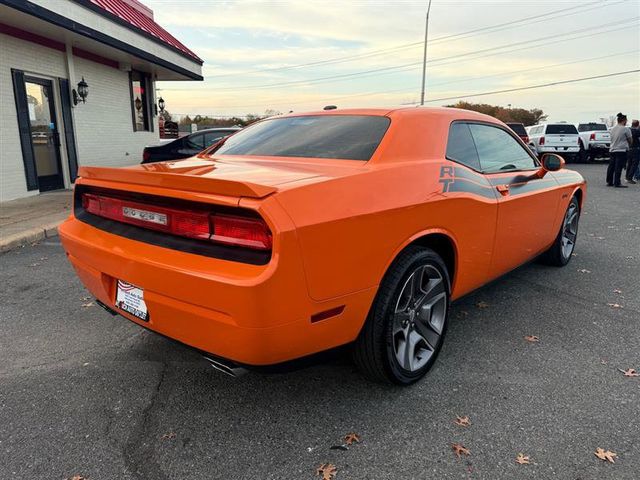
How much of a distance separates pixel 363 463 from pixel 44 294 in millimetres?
3309

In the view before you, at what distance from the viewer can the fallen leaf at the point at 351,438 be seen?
2.21m

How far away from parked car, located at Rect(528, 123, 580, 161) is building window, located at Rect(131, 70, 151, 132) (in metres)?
14.6

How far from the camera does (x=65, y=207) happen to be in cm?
773

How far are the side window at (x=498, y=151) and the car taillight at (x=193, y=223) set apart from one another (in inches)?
77.1

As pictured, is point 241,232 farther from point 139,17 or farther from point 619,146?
point 139,17

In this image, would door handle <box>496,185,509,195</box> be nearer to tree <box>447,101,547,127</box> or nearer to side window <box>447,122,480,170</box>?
side window <box>447,122,480,170</box>

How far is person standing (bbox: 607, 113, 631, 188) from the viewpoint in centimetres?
1144

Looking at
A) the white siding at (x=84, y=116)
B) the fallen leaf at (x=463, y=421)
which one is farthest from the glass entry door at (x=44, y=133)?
the fallen leaf at (x=463, y=421)

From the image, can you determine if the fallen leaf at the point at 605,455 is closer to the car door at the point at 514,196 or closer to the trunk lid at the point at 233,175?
the car door at the point at 514,196

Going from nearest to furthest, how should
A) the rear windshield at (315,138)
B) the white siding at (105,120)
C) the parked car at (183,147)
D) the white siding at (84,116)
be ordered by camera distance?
the rear windshield at (315,138), the white siding at (84,116), the parked car at (183,147), the white siding at (105,120)

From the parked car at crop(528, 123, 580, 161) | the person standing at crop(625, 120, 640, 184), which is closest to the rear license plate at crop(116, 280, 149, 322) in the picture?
the person standing at crop(625, 120, 640, 184)

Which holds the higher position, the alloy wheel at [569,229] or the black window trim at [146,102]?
the black window trim at [146,102]

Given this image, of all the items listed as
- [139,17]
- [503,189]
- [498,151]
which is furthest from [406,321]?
[139,17]

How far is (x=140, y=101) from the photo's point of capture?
45.0 ft
